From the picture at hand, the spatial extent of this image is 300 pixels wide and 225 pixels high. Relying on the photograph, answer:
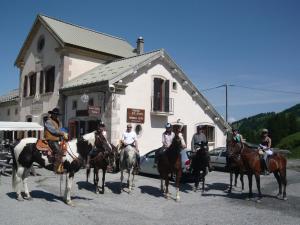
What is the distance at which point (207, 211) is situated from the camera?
8445 millimetres

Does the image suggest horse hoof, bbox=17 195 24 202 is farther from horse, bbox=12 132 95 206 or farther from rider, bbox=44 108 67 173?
rider, bbox=44 108 67 173

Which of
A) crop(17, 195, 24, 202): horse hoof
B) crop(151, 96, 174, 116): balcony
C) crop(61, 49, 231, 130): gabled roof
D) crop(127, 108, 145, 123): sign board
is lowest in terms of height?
crop(17, 195, 24, 202): horse hoof

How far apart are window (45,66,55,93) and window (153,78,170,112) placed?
25.1 ft

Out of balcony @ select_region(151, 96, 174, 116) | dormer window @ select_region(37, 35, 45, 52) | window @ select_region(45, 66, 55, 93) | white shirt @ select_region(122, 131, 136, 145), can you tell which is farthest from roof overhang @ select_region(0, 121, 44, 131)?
white shirt @ select_region(122, 131, 136, 145)

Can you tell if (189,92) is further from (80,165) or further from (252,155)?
(80,165)

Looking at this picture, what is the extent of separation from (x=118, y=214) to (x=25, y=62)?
73.7 feet

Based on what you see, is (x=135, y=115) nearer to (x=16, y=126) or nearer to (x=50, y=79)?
(x=16, y=126)

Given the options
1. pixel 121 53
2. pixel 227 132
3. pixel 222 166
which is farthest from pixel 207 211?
pixel 121 53

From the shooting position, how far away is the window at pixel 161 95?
20.5m

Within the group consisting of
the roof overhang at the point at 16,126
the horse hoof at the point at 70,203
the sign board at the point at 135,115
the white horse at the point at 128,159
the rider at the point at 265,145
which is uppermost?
the sign board at the point at 135,115

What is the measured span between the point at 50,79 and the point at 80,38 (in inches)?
149

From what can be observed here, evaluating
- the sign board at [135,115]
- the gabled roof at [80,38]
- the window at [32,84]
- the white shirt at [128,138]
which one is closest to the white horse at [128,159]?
the white shirt at [128,138]

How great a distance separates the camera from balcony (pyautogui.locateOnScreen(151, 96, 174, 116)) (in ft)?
65.8

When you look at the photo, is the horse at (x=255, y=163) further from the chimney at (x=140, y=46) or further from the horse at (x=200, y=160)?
the chimney at (x=140, y=46)
